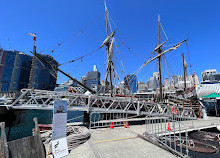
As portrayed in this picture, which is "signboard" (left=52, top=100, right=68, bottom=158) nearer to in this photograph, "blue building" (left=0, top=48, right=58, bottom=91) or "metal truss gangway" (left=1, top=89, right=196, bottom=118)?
"metal truss gangway" (left=1, top=89, right=196, bottom=118)

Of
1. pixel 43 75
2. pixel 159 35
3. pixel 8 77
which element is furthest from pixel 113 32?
pixel 8 77

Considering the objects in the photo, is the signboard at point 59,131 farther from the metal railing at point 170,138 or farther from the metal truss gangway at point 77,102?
the metal railing at point 170,138

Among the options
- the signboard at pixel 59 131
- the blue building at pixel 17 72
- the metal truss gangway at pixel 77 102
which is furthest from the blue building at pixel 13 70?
the signboard at pixel 59 131

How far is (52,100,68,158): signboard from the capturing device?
16.2 feet

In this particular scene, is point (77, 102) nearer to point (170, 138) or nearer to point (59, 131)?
point (59, 131)

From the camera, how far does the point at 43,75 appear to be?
12006cm

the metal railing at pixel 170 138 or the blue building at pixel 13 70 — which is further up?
the blue building at pixel 13 70

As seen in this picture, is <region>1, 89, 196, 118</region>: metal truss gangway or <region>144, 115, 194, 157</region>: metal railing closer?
<region>144, 115, 194, 157</region>: metal railing

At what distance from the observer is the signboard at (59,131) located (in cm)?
493

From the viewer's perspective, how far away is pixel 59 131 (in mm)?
5180

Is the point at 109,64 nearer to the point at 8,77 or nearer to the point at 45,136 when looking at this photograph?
the point at 45,136

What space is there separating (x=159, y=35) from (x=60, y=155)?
38.0 metres

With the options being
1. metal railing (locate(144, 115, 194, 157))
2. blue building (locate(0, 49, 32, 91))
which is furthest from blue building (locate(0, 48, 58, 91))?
metal railing (locate(144, 115, 194, 157))

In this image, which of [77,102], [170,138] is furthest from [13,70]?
[170,138]
